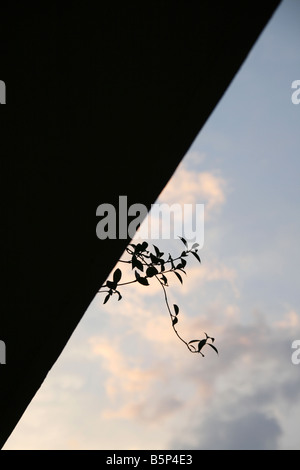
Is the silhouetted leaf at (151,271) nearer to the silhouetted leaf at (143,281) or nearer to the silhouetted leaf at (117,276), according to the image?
the silhouetted leaf at (143,281)

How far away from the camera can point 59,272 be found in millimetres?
1327

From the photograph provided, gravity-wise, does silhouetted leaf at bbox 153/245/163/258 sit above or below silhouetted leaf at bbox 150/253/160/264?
above

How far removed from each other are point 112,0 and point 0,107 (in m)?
0.47
